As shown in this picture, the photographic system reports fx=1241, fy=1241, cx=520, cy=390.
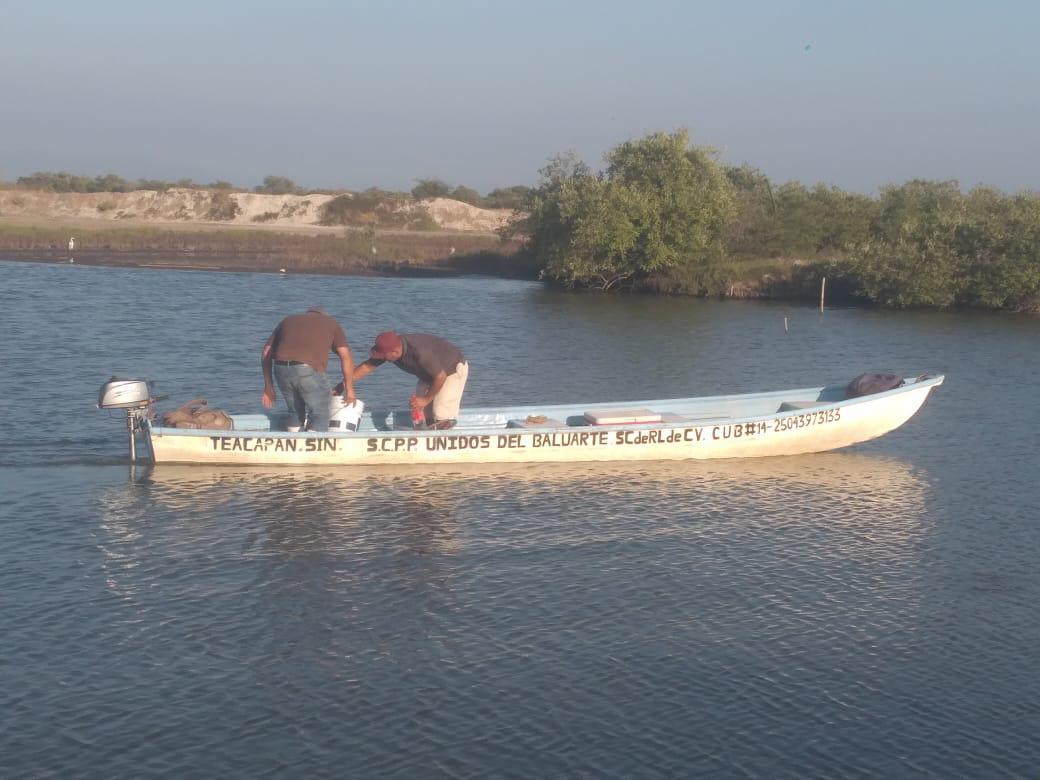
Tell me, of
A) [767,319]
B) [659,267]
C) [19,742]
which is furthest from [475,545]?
[659,267]

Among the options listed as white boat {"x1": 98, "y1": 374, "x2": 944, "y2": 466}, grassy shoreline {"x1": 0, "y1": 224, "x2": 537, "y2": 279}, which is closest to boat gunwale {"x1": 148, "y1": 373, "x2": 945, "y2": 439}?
white boat {"x1": 98, "y1": 374, "x2": 944, "y2": 466}

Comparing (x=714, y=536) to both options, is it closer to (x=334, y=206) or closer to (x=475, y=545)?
(x=475, y=545)

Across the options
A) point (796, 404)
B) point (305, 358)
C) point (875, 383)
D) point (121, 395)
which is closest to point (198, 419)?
point (121, 395)

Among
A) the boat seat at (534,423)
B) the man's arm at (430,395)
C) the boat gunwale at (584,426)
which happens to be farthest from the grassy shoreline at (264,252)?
the man's arm at (430,395)

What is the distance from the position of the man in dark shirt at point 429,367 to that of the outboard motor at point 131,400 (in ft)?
8.51

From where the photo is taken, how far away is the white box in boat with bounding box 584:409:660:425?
16.7 meters

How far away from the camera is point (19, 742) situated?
8125 millimetres

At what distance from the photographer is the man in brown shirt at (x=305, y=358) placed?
14.9 m

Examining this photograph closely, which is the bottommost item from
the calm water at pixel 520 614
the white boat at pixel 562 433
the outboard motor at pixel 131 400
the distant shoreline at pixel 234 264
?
the calm water at pixel 520 614

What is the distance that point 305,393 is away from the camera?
598 inches

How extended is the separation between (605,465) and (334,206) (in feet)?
305

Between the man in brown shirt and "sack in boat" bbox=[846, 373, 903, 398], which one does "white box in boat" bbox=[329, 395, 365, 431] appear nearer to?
the man in brown shirt

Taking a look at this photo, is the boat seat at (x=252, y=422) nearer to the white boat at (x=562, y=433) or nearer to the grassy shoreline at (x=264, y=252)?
the white boat at (x=562, y=433)

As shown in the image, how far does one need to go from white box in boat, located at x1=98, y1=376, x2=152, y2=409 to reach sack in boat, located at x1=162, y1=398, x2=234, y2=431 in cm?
40
